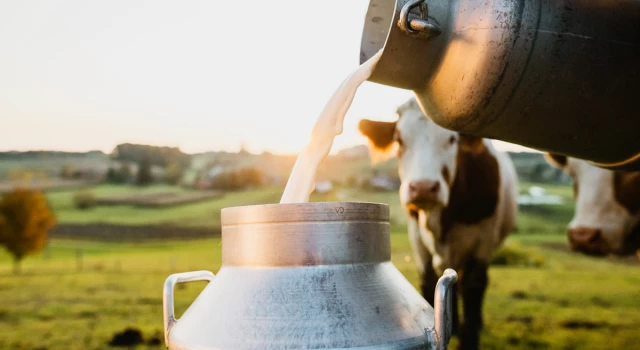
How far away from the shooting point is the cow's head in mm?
2525

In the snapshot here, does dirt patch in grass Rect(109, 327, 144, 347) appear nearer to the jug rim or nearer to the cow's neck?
the cow's neck

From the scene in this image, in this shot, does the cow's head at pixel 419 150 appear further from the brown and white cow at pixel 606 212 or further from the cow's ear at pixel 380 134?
the brown and white cow at pixel 606 212

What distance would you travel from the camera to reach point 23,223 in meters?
8.04

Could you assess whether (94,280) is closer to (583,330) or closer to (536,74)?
(583,330)

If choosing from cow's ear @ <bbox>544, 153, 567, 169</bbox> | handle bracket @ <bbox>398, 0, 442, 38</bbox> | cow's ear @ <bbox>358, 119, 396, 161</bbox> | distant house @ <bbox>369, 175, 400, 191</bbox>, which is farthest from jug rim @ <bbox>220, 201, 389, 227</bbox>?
distant house @ <bbox>369, 175, 400, 191</bbox>

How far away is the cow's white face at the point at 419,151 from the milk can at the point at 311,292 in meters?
1.49

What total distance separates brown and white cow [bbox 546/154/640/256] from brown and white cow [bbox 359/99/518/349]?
570 millimetres

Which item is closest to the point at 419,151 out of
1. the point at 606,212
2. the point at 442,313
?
the point at 606,212

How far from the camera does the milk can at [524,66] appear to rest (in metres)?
1.14

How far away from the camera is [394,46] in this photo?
3.84ft

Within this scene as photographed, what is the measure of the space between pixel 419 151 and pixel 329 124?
1487 mm

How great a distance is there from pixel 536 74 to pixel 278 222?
2.38 feet

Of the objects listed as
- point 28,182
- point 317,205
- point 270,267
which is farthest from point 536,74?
point 28,182

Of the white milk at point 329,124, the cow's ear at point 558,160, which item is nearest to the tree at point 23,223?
the cow's ear at point 558,160
